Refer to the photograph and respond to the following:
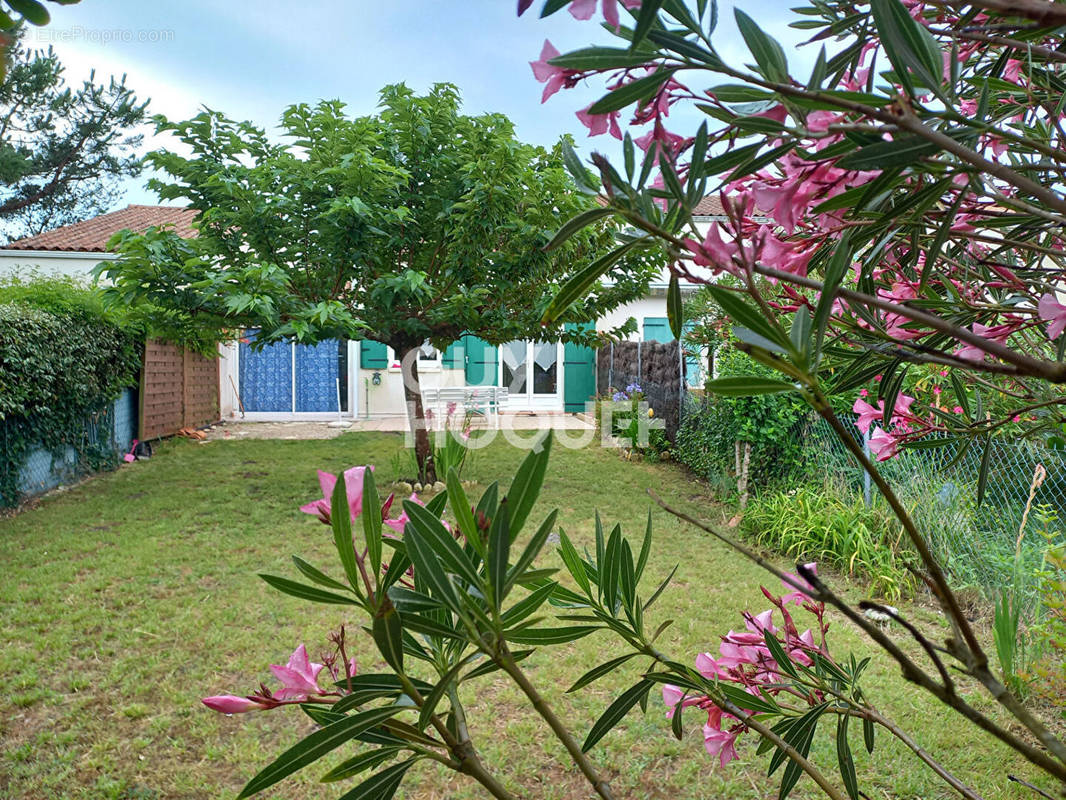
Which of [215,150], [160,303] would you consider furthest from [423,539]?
[215,150]

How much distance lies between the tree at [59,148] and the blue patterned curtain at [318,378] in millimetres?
5548

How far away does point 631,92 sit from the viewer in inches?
18.9

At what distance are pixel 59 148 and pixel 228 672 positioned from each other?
566 inches

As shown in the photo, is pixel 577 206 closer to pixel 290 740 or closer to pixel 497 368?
pixel 290 740

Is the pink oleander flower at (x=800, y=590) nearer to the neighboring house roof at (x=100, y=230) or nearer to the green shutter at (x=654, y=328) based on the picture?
the neighboring house roof at (x=100, y=230)

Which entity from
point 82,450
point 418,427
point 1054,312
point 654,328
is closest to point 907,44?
point 1054,312

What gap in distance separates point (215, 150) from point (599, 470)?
490 centimetres

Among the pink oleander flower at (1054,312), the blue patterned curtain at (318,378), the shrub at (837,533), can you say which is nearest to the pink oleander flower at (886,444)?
the pink oleander flower at (1054,312)

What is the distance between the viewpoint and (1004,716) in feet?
8.46

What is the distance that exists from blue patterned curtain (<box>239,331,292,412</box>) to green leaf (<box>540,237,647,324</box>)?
11588 mm

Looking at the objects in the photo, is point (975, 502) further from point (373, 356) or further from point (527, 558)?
point (373, 356)

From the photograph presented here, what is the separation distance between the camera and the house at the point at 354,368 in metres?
11.1

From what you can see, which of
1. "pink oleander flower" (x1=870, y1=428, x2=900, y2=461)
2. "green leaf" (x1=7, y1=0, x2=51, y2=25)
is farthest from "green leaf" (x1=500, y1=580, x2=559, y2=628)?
"pink oleander flower" (x1=870, y1=428, x2=900, y2=461)

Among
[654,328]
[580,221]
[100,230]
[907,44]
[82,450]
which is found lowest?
[82,450]
